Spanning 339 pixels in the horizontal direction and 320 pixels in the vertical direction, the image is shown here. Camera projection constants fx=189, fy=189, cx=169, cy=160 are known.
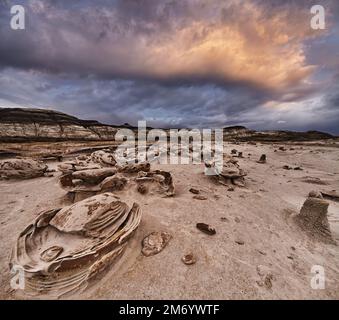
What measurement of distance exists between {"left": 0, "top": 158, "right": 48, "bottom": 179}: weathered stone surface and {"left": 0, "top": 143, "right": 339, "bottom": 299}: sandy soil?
3.04 m

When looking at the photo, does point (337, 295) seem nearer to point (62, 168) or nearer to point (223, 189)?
point (223, 189)

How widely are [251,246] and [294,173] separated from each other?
1133cm

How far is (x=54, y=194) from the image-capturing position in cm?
812

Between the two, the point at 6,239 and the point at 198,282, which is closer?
the point at 198,282

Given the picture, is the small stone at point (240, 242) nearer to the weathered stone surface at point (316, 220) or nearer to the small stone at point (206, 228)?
the small stone at point (206, 228)

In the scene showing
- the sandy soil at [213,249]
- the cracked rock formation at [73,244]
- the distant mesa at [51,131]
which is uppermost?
the distant mesa at [51,131]

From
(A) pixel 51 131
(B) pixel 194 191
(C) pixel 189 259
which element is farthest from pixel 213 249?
(A) pixel 51 131

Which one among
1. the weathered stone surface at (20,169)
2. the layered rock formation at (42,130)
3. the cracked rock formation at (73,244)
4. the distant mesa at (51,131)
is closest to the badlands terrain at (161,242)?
the cracked rock formation at (73,244)

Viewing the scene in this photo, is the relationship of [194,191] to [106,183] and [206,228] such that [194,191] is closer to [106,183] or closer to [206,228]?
[206,228]

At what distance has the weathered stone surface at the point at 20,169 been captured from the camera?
36.1 ft

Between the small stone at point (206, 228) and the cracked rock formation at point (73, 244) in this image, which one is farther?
the small stone at point (206, 228)

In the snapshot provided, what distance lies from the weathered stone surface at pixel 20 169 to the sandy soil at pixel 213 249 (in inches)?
120

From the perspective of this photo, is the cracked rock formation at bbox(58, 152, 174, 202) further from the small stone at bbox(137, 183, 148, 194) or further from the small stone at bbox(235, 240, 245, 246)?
the small stone at bbox(235, 240, 245, 246)
